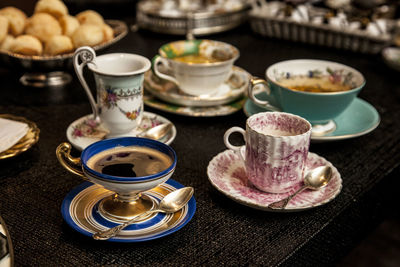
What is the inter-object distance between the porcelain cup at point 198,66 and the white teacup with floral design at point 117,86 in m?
0.16

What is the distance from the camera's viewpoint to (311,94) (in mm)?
902

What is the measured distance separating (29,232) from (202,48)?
67 cm

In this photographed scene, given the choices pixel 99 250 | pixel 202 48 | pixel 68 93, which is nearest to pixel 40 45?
pixel 68 93

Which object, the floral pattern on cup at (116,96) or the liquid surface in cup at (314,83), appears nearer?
the floral pattern on cup at (116,96)

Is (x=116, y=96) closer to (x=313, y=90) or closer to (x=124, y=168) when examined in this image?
(x=124, y=168)

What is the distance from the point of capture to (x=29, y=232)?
660mm

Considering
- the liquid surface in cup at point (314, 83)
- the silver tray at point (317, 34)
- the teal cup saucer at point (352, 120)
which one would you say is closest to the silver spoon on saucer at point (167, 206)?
the teal cup saucer at point (352, 120)

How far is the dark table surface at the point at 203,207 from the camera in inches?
24.6

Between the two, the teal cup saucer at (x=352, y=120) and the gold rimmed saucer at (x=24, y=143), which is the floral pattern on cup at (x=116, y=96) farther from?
the teal cup saucer at (x=352, y=120)

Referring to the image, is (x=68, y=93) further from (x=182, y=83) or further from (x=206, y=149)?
(x=206, y=149)

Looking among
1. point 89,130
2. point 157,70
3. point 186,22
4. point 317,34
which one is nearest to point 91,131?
point 89,130

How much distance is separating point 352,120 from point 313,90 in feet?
0.34

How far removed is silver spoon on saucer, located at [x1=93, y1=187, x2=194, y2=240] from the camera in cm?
61

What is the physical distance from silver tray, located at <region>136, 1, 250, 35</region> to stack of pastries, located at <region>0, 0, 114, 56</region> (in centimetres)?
37
